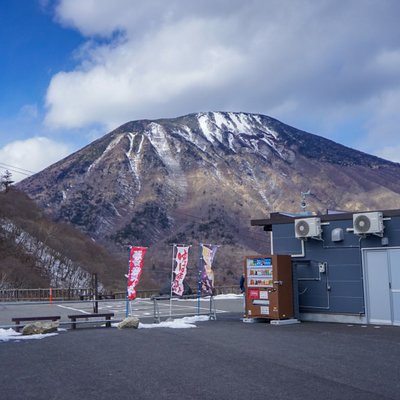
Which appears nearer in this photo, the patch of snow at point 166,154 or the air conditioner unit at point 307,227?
the air conditioner unit at point 307,227

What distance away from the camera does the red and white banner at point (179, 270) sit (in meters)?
14.2

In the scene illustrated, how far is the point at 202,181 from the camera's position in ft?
418

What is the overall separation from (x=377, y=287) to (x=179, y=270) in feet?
16.5

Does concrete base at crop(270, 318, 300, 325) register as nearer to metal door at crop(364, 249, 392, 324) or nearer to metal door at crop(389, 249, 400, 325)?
metal door at crop(364, 249, 392, 324)

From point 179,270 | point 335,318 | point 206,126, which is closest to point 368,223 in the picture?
point 335,318

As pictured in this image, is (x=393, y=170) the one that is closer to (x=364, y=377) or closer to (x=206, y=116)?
(x=206, y=116)

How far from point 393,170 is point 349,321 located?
15665cm

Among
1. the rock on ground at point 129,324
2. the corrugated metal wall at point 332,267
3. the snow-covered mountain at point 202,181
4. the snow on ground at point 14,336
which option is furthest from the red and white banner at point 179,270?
the snow-covered mountain at point 202,181

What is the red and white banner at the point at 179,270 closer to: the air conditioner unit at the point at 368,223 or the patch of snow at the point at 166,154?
the air conditioner unit at the point at 368,223

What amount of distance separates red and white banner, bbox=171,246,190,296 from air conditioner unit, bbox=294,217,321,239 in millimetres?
3065

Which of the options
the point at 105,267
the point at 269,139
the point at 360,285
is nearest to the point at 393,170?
the point at 269,139

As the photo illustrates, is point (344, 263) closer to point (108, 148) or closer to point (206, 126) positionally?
point (108, 148)

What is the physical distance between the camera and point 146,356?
7961 mm

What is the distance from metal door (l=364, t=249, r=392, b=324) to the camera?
12.6 m
